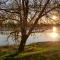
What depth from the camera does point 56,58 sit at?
39.1ft

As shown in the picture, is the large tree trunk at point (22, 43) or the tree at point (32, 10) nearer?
the tree at point (32, 10)

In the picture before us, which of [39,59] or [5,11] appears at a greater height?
[5,11]

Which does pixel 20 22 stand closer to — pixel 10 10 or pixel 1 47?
pixel 10 10

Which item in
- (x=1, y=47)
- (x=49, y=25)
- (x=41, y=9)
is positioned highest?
(x=41, y=9)

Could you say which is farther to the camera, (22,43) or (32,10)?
(22,43)

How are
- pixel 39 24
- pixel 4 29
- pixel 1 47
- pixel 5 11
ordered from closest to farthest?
pixel 5 11
pixel 4 29
pixel 39 24
pixel 1 47

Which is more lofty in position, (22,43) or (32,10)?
(32,10)

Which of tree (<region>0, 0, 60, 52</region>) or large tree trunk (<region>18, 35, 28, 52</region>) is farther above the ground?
tree (<region>0, 0, 60, 52</region>)

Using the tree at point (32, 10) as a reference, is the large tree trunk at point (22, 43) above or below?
below

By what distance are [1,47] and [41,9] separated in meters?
4.87

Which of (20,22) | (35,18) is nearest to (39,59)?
(20,22)

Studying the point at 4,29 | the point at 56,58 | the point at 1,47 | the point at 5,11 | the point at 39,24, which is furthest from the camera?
the point at 1,47

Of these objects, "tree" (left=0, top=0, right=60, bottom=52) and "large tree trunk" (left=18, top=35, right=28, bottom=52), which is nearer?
"tree" (left=0, top=0, right=60, bottom=52)

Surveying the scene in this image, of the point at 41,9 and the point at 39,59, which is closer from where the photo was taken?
the point at 39,59
